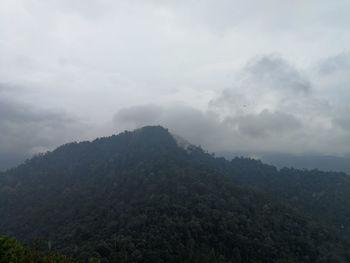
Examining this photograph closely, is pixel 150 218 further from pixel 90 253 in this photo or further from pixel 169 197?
pixel 90 253

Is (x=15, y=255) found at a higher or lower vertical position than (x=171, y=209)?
higher

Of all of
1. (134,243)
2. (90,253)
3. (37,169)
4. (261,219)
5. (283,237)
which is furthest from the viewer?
(37,169)

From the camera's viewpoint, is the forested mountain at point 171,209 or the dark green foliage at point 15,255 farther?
the forested mountain at point 171,209

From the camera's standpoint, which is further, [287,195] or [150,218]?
[287,195]

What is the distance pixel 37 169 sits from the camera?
198500 millimetres

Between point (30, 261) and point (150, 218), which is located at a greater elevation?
point (30, 261)

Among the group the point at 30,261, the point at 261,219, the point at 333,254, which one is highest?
the point at 30,261

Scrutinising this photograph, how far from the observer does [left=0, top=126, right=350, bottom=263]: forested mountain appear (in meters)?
91.4

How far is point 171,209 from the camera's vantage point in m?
110

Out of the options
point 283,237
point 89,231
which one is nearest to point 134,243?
point 89,231

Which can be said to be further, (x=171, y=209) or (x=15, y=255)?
(x=171, y=209)

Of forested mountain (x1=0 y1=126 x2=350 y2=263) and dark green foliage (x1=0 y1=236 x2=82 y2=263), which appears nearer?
dark green foliage (x1=0 y1=236 x2=82 y2=263)

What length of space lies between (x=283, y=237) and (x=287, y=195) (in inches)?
2403

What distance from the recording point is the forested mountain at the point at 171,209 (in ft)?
300
